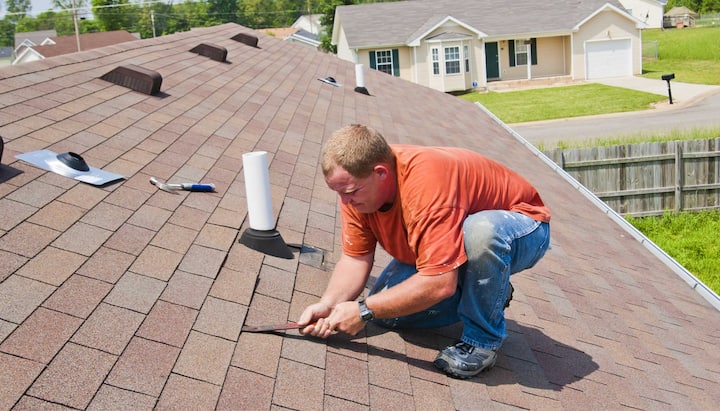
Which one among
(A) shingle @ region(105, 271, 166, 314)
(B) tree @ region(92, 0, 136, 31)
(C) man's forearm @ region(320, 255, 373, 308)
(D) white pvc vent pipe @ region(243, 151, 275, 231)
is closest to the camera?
(A) shingle @ region(105, 271, 166, 314)

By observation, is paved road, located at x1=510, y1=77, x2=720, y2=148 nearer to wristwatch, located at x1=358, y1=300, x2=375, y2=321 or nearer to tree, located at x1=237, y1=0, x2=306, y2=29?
wristwatch, located at x1=358, y1=300, x2=375, y2=321

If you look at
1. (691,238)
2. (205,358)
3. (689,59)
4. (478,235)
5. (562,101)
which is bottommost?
(691,238)

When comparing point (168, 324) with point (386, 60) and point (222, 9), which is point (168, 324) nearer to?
point (386, 60)

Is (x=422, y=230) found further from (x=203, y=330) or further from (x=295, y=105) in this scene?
(x=295, y=105)

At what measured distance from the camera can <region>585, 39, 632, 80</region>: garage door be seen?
3719cm

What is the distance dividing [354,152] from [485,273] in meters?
0.84

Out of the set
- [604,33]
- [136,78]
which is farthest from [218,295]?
[604,33]

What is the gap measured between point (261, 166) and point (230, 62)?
6757 millimetres

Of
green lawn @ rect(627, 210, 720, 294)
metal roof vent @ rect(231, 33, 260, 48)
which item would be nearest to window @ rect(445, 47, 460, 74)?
green lawn @ rect(627, 210, 720, 294)

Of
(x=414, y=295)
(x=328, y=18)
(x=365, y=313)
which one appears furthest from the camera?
(x=328, y=18)

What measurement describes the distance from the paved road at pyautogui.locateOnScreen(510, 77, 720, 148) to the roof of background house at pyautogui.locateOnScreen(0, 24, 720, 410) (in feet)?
51.5

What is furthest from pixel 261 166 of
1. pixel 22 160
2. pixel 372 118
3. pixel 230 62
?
pixel 230 62

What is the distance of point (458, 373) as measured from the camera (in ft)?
10.9

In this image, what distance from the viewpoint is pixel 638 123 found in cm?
2422
